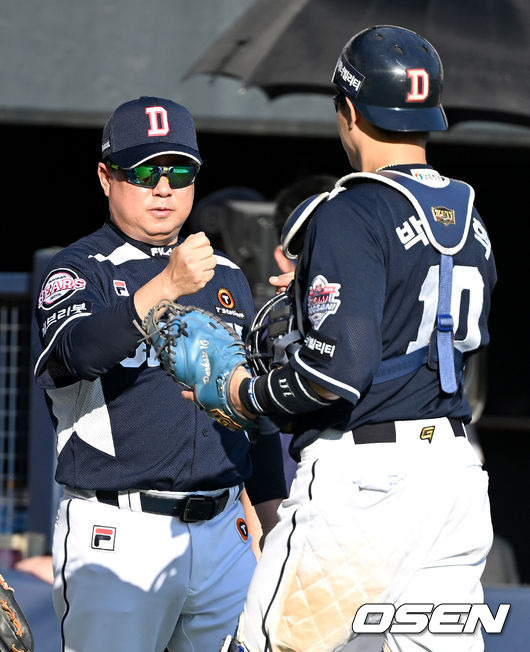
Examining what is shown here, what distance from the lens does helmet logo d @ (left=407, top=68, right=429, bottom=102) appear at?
263cm

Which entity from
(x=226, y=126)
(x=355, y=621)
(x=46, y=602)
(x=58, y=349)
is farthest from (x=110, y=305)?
(x=226, y=126)

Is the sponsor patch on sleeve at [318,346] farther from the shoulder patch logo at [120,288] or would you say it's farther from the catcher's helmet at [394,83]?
the shoulder patch logo at [120,288]

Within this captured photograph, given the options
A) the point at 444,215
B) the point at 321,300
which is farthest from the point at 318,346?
the point at 444,215

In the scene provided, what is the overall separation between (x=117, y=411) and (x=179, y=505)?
313 mm

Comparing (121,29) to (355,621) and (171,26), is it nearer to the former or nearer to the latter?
(171,26)

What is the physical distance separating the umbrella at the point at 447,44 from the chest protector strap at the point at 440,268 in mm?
2990

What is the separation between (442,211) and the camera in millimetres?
2553

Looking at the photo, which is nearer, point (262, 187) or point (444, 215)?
point (444, 215)

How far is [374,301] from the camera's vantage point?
7.94 ft

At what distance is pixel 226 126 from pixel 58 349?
6.80 m

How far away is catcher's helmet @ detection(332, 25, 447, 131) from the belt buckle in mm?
1155

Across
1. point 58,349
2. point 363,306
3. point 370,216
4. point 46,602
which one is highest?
point 370,216

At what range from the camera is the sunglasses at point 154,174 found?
318 centimetres

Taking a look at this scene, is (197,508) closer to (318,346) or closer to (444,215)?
(318,346)
